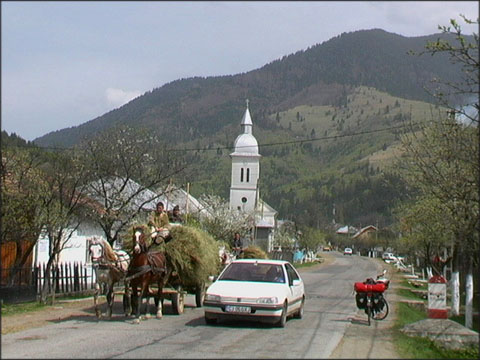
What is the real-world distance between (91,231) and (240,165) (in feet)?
212

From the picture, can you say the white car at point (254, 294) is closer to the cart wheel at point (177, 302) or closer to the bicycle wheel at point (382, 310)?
the cart wheel at point (177, 302)

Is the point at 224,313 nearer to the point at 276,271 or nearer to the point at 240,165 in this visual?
the point at 276,271

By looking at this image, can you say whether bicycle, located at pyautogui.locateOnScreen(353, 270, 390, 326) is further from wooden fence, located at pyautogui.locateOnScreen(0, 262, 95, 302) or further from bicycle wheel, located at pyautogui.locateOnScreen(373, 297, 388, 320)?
wooden fence, located at pyautogui.locateOnScreen(0, 262, 95, 302)

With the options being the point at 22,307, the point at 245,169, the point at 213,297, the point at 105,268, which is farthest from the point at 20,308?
the point at 245,169

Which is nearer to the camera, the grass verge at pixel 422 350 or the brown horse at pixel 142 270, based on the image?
the grass verge at pixel 422 350

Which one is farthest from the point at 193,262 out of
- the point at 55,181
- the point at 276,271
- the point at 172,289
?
the point at 55,181

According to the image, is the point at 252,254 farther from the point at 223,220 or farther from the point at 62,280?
the point at 223,220

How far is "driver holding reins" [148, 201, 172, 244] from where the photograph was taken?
16.7 m

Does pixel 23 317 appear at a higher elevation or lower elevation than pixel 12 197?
lower

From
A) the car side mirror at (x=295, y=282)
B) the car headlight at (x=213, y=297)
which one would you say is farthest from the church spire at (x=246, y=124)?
the car headlight at (x=213, y=297)

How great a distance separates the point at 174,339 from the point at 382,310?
7.17 meters

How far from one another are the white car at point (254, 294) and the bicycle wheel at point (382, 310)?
2219 millimetres

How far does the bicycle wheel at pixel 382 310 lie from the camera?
1712 centimetres

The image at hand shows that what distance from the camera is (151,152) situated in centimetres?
3031
